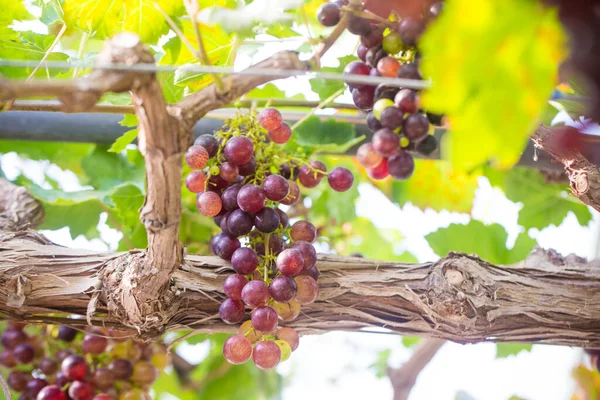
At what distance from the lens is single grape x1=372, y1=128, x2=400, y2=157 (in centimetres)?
67

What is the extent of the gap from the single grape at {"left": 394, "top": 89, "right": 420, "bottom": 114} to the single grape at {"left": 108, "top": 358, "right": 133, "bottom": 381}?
2.80ft

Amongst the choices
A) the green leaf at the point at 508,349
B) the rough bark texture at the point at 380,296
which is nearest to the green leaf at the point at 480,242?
the green leaf at the point at 508,349

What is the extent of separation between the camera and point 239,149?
2.65ft

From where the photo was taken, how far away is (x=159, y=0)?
1.00m

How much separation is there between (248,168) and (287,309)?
21 centimetres

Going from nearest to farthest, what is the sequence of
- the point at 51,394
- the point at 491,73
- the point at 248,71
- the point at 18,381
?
the point at 491,73, the point at 248,71, the point at 51,394, the point at 18,381

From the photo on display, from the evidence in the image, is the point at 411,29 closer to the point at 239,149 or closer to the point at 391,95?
the point at 391,95

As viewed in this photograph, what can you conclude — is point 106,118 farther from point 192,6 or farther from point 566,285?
point 566,285

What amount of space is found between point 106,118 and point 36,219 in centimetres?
27

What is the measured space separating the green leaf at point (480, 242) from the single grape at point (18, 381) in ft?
3.08

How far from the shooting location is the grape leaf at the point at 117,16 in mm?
972

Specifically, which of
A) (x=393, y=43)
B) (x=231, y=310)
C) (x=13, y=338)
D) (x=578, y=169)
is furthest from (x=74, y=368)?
(x=578, y=169)

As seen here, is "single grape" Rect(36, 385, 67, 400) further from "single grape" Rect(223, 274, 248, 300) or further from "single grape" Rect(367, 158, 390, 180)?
"single grape" Rect(367, 158, 390, 180)

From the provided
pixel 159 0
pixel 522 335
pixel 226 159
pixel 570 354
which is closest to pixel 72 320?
pixel 226 159
